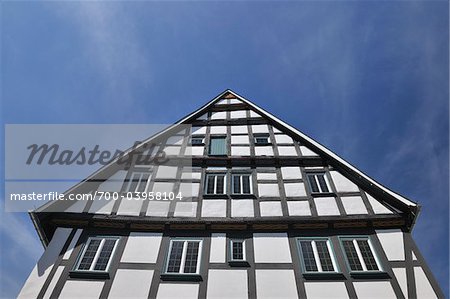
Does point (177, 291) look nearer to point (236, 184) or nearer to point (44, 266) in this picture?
point (44, 266)

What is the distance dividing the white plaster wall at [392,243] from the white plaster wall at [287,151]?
4.56 meters

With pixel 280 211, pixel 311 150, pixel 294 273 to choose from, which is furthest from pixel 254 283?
pixel 311 150

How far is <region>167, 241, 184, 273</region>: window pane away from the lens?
28.3ft

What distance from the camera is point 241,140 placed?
13.8 metres

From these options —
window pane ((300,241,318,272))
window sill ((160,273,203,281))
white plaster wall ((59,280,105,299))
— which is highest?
window pane ((300,241,318,272))

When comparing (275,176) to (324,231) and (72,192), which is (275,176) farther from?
(72,192)

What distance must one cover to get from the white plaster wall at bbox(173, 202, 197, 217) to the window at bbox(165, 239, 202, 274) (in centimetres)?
92

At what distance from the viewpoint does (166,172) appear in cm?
1185

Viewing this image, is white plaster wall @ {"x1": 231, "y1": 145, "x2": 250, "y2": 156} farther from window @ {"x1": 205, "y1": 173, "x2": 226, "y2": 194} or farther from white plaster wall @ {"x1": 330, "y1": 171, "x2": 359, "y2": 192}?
white plaster wall @ {"x1": 330, "y1": 171, "x2": 359, "y2": 192}

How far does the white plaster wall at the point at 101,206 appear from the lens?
9.96 metres

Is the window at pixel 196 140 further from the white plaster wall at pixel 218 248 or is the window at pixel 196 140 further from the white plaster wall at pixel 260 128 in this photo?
the white plaster wall at pixel 218 248

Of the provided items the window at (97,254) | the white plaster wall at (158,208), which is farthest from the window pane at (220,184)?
the window at (97,254)

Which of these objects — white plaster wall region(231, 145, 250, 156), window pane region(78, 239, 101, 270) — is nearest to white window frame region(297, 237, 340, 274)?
white plaster wall region(231, 145, 250, 156)

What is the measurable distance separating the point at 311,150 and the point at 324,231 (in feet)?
14.0
